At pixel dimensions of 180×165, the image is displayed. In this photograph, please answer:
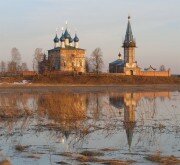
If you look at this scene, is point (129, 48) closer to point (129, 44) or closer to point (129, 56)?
point (129, 44)

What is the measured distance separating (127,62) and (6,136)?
8656cm

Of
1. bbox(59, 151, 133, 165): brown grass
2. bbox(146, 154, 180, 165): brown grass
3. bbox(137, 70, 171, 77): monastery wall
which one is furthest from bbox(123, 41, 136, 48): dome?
bbox(146, 154, 180, 165): brown grass

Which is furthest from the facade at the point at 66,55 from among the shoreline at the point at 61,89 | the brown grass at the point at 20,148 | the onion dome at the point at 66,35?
the brown grass at the point at 20,148

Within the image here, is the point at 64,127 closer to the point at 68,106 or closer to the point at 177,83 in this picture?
the point at 68,106

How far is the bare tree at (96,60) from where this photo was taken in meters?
102

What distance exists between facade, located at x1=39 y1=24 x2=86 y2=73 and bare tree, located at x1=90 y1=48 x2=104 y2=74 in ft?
10.9

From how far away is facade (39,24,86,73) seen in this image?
103938mm

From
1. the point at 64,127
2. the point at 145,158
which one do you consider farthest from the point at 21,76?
the point at 145,158

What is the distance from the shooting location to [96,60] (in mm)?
102312

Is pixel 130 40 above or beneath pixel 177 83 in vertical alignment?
above

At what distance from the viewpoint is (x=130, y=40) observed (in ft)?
334

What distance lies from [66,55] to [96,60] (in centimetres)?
776

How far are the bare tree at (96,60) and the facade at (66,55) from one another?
332 cm

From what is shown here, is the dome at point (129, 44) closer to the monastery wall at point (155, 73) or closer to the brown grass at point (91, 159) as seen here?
the monastery wall at point (155, 73)
